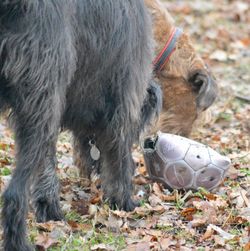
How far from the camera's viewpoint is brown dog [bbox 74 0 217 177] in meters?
6.95

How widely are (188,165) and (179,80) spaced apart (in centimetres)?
117

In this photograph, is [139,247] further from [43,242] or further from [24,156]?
[24,156]

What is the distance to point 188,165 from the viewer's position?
6.07 m

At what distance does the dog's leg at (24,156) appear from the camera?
15.1 feet

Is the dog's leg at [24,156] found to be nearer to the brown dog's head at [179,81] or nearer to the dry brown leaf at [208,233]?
the dry brown leaf at [208,233]

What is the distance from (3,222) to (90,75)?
3.92 ft

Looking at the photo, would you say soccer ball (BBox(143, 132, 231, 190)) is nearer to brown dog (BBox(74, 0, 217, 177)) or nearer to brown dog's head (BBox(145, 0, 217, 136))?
brown dog (BBox(74, 0, 217, 177))

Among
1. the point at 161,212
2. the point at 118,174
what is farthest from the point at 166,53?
the point at 161,212

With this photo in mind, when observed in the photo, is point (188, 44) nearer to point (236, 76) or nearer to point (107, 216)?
point (107, 216)

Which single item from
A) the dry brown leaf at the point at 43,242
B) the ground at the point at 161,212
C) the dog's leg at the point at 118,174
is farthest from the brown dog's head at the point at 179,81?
the dry brown leaf at the point at 43,242

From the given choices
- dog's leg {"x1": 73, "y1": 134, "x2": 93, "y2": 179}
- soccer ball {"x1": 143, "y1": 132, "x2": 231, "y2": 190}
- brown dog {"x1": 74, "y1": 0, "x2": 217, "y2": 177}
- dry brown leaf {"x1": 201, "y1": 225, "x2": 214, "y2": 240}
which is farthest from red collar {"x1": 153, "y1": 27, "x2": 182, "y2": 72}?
dry brown leaf {"x1": 201, "y1": 225, "x2": 214, "y2": 240}

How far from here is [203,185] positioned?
20.1 ft

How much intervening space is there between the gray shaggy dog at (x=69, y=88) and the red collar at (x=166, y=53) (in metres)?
0.76

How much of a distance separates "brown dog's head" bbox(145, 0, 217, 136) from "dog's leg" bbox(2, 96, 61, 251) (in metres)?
2.38
